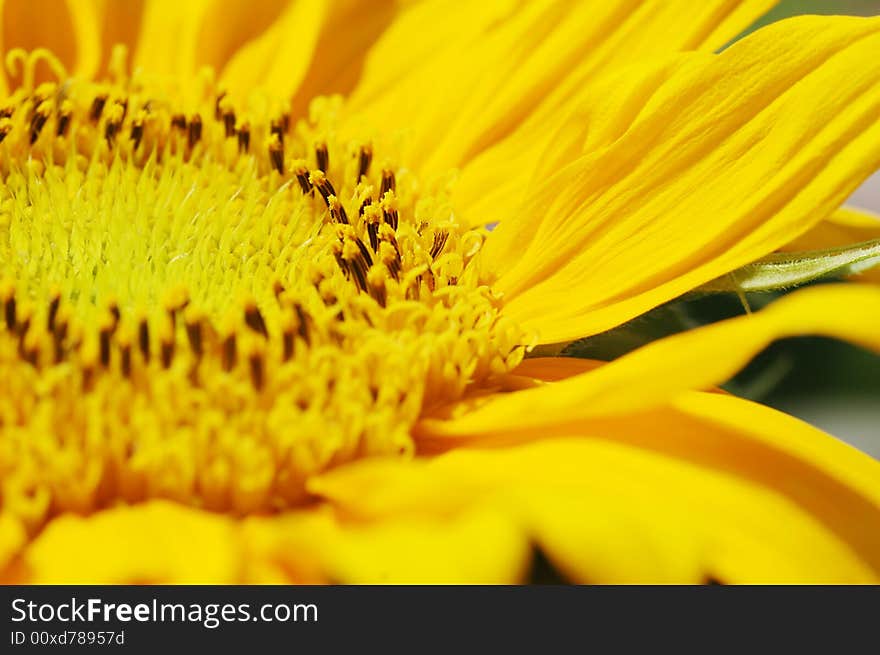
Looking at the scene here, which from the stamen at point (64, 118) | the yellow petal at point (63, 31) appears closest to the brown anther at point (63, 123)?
the stamen at point (64, 118)

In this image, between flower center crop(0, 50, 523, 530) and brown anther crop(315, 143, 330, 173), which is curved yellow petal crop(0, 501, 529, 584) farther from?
brown anther crop(315, 143, 330, 173)

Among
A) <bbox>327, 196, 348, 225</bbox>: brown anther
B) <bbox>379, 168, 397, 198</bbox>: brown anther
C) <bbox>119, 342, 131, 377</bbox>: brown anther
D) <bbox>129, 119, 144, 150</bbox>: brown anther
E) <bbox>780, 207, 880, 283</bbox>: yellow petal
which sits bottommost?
<bbox>119, 342, 131, 377</bbox>: brown anther

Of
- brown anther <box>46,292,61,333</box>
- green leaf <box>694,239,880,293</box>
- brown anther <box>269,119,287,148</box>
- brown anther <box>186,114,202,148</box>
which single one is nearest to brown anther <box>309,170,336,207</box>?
brown anther <box>269,119,287,148</box>

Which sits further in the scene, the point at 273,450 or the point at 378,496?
the point at 273,450

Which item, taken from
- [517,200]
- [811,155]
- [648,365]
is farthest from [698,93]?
[648,365]

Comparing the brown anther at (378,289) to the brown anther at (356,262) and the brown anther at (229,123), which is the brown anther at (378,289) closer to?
the brown anther at (356,262)

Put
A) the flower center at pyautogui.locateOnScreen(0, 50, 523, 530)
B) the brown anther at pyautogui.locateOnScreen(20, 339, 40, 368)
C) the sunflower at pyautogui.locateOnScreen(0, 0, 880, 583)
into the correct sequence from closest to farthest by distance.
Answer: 1. the sunflower at pyautogui.locateOnScreen(0, 0, 880, 583)
2. the flower center at pyautogui.locateOnScreen(0, 50, 523, 530)
3. the brown anther at pyautogui.locateOnScreen(20, 339, 40, 368)
